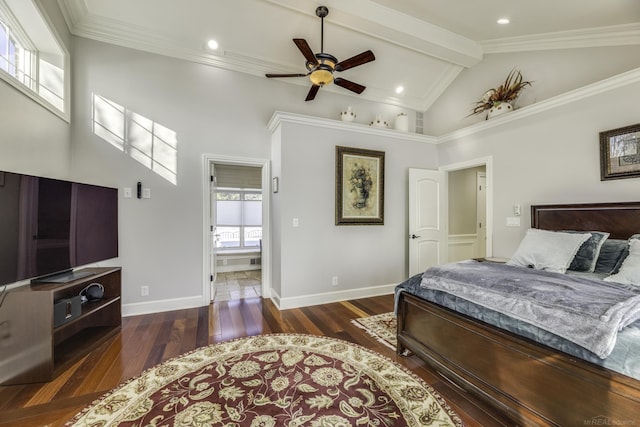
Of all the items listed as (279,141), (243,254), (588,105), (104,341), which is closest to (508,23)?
(588,105)

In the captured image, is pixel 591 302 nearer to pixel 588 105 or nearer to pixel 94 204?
pixel 588 105

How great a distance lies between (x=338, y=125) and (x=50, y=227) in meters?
3.30

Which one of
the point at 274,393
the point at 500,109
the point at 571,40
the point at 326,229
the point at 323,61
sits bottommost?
the point at 274,393

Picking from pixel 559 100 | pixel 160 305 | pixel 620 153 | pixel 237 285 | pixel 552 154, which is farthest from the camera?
pixel 237 285

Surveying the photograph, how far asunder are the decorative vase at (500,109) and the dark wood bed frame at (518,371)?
1.74 m

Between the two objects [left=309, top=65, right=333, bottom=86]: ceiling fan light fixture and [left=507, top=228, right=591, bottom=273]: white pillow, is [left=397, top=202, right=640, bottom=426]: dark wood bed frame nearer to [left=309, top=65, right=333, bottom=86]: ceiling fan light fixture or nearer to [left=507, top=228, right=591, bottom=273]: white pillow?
[left=507, top=228, right=591, bottom=273]: white pillow

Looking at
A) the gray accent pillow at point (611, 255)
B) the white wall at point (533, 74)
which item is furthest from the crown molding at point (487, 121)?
the gray accent pillow at point (611, 255)

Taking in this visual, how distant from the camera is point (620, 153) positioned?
2.59 meters

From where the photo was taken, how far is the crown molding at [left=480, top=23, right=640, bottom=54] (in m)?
2.72

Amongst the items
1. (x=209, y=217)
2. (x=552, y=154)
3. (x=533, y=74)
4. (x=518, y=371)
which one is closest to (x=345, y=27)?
(x=533, y=74)

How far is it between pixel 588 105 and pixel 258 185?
19.2ft

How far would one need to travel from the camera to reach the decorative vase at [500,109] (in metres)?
3.53

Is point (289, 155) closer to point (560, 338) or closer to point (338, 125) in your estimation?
point (338, 125)

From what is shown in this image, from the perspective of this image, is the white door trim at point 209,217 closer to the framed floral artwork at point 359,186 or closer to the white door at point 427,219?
the framed floral artwork at point 359,186
